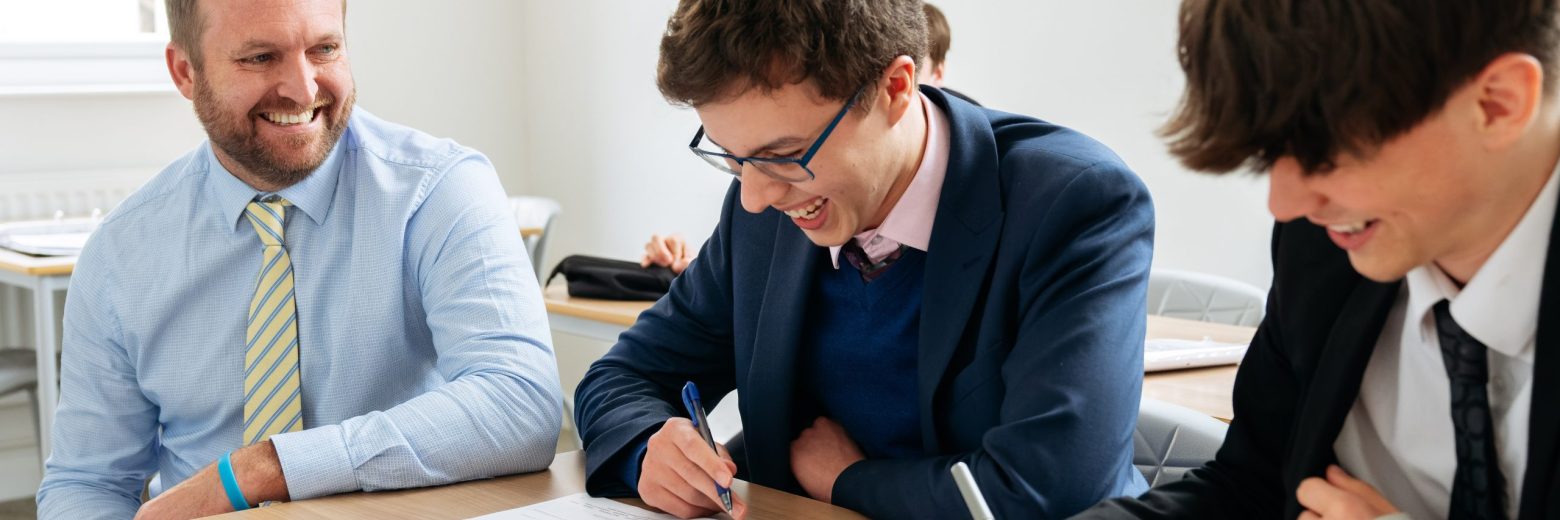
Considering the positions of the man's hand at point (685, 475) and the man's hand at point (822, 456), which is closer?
the man's hand at point (685, 475)

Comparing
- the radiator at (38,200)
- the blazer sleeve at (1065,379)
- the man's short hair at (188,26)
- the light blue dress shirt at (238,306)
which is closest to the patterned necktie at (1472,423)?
A: the blazer sleeve at (1065,379)

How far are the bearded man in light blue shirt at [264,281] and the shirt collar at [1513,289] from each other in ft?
3.65

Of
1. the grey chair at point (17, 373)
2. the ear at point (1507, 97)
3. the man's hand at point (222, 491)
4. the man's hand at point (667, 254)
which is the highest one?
the ear at point (1507, 97)

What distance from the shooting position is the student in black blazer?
88cm

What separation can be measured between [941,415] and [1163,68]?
7.73ft

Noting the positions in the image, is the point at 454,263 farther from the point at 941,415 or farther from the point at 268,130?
the point at 941,415

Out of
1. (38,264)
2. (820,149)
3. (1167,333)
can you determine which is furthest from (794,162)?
(38,264)

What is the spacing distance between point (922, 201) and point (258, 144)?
91 cm

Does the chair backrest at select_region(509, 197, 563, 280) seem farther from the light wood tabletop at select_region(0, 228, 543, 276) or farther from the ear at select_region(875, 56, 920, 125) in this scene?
the ear at select_region(875, 56, 920, 125)

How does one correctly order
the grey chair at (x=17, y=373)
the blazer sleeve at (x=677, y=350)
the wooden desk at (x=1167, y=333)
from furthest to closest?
the grey chair at (x=17, y=373)
the wooden desk at (x=1167, y=333)
the blazer sleeve at (x=677, y=350)

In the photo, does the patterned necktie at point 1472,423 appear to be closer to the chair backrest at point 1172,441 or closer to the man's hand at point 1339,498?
the man's hand at point 1339,498

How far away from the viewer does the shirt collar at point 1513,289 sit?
3.17 ft

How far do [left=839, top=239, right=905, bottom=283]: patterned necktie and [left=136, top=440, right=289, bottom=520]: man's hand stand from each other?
0.67 meters

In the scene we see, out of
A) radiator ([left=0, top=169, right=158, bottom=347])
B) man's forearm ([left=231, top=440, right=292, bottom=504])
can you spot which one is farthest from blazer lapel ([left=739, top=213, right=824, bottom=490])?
radiator ([left=0, top=169, right=158, bottom=347])
